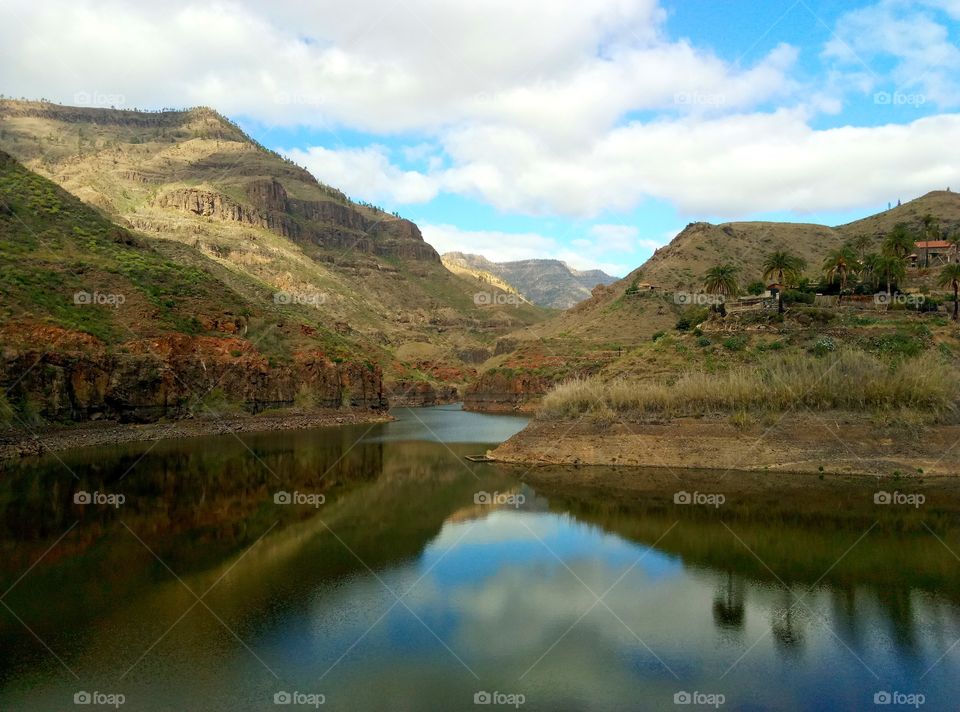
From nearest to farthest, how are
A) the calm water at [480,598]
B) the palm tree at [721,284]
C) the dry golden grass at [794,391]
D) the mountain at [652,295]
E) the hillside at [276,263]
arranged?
the calm water at [480,598], the dry golden grass at [794,391], the palm tree at [721,284], the mountain at [652,295], the hillside at [276,263]

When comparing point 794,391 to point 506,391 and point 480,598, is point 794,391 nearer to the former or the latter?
point 480,598

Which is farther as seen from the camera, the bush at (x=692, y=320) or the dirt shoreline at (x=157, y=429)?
the bush at (x=692, y=320)

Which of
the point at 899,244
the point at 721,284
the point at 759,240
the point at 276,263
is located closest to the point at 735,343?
the point at 721,284

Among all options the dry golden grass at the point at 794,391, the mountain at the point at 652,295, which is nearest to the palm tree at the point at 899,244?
the dry golden grass at the point at 794,391

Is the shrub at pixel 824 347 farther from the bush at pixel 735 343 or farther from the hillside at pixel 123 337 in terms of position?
the hillside at pixel 123 337

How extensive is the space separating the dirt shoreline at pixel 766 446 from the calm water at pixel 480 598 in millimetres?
2147

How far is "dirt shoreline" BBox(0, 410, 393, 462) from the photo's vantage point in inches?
1766

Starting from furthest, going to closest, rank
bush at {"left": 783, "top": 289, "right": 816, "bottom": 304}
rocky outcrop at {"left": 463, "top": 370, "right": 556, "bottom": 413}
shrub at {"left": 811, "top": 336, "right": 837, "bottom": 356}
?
1. rocky outcrop at {"left": 463, "top": 370, "right": 556, "bottom": 413}
2. bush at {"left": 783, "top": 289, "right": 816, "bottom": 304}
3. shrub at {"left": 811, "top": 336, "right": 837, "bottom": 356}

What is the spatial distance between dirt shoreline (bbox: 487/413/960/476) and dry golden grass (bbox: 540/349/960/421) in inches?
38.7

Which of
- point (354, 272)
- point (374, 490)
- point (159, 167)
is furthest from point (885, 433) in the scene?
point (159, 167)

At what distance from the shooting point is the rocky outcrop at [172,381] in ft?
162

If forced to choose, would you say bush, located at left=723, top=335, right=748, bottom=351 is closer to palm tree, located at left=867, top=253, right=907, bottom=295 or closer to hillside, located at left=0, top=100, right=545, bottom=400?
palm tree, located at left=867, top=253, right=907, bottom=295

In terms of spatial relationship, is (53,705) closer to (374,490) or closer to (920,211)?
(374,490)

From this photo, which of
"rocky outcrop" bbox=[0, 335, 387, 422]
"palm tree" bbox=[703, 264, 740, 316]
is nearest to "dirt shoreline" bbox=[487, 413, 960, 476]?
"palm tree" bbox=[703, 264, 740, 316]
